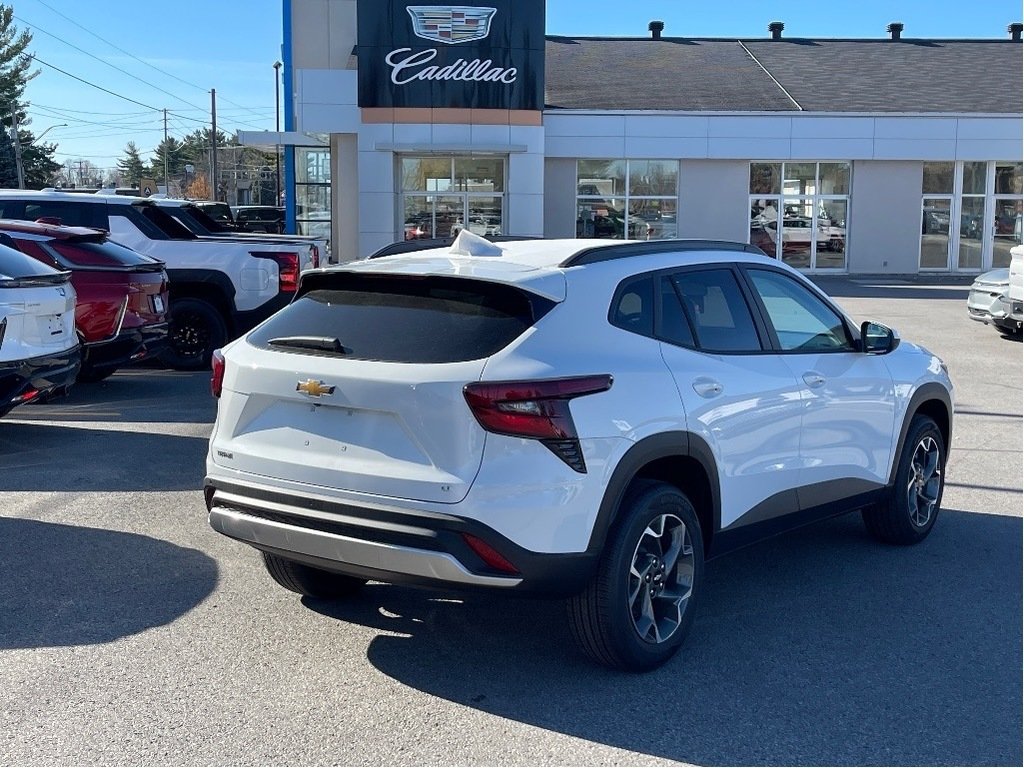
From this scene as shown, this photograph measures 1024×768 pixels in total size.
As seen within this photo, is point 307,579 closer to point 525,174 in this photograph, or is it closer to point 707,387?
point 707,387

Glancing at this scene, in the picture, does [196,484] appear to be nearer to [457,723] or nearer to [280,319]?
[280,319]

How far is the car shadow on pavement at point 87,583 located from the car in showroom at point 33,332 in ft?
5.83

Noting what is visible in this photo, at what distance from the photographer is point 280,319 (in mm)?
5012

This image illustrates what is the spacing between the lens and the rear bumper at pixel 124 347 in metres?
10.5

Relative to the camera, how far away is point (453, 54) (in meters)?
26.1

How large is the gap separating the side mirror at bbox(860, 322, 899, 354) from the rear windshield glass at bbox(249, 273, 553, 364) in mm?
2388

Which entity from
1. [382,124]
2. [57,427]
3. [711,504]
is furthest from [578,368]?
[382,124]

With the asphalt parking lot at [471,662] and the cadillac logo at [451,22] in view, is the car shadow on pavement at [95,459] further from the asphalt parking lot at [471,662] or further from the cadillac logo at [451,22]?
the cadillac logo at [451,22]

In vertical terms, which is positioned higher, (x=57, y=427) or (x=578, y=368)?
(x=578, y=368)

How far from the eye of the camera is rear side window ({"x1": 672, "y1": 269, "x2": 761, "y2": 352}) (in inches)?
205

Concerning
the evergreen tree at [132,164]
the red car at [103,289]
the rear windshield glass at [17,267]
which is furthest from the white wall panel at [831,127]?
the evergreen tree at [132,164]

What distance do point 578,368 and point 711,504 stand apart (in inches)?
43.7

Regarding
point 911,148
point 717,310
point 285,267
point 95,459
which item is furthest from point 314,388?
point 911,148

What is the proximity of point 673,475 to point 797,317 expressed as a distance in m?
1.45
